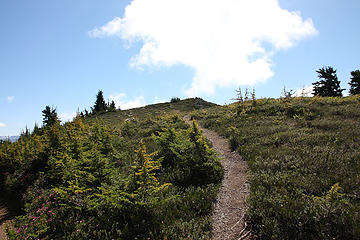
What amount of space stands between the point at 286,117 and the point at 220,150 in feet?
28.6

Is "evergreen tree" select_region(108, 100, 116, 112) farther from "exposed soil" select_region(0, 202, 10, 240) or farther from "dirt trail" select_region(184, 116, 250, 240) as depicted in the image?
"dirt trail" select_region(184, 116, 250, 240)

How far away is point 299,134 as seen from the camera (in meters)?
11.0

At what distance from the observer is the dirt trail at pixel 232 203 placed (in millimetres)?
5176

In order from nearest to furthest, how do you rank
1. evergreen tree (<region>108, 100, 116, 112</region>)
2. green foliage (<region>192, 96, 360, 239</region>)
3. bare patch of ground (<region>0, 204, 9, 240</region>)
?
1. green foliage (<region>192, 96, 360, 239</region>)
2. bare patch of ground (<region>0, 204, 9, 240</region>)
3. evergreen tree (<region>108, 100, 116, 112</region>)

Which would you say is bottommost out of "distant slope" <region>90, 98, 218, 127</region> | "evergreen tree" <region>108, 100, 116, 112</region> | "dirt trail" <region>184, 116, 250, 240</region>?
"dirt trail" <region>184, 116, 250, 240</region>

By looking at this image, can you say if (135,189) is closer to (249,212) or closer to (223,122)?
(249,212)

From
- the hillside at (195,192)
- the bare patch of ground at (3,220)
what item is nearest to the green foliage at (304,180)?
the hillside at (195,192)

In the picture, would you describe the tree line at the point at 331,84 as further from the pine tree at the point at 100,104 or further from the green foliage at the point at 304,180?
the pine tree at the point at 100,104

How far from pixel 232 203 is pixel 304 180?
2758mm

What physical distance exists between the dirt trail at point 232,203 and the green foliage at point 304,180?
0.36 m

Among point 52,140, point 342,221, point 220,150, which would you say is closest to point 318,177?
point 342,221

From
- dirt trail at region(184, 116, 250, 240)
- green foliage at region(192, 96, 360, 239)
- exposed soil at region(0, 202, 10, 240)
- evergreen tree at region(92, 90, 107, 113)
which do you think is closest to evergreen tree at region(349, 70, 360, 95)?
green foliage at region(192, 96, 360, 239)

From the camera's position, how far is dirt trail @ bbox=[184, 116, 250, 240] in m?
5.18

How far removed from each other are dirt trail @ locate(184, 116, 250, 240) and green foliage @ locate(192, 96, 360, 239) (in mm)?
358
